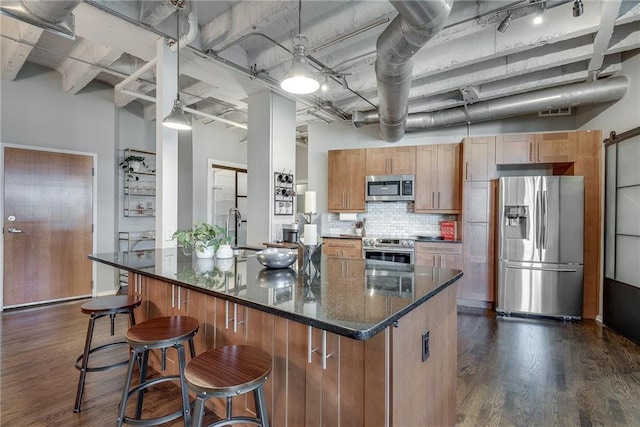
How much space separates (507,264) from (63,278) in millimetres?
6109

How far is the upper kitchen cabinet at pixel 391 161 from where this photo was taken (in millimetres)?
5199

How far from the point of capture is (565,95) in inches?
158

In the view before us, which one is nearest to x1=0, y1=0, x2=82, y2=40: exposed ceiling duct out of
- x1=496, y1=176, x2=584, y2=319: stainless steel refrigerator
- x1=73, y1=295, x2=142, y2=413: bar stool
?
x1=73, y1=295, x2=142, y2=413: bar stool

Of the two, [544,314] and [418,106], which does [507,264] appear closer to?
[544,314]

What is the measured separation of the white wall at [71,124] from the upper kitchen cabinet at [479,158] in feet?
17.7

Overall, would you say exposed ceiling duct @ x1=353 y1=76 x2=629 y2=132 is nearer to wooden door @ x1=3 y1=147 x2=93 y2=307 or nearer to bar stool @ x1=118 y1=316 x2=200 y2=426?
bar stool @ x1=118 y1=316 x2=200 y2=426

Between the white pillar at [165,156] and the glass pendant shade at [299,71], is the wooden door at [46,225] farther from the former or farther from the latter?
the glass pendant shade at [299,71]

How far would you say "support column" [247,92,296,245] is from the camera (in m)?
4.33

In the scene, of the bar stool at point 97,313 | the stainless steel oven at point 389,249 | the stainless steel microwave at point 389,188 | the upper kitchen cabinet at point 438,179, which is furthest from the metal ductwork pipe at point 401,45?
the bar stool at point 97,313

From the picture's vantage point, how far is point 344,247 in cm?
523

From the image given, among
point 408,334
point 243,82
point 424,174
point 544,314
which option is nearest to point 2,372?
point 408,334

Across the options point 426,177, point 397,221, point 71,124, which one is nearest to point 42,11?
point 71,124

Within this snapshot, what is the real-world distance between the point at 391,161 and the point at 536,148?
6.49 feet

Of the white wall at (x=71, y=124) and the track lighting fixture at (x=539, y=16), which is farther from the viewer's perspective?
the white wall at (x=71, y=124)
